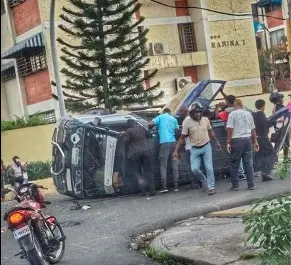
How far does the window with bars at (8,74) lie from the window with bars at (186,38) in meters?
1.00

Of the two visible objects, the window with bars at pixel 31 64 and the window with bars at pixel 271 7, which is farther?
the window with bars at pixel 271 7

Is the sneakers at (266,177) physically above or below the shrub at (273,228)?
above

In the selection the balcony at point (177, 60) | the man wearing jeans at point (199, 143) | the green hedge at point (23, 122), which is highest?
the balcony at point (177, 60)

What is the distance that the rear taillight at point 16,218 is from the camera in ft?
11.4

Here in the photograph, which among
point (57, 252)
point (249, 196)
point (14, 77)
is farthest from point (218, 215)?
point (14, 77)

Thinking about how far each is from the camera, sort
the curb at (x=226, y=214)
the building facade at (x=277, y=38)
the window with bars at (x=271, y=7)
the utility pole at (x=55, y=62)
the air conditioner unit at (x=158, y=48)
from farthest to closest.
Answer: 1. the curb at (x=226, y=214)
2. the window with bars at (x=271, y=7)
3. the building facade at (x=277, y=38)
4. the air conditioner unit at (x=158, y=48)
5. the utility pole at (x=55, y=62)

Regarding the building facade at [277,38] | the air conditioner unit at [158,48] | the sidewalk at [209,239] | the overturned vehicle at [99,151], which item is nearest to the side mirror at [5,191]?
the overturned vehicle at [99,151]

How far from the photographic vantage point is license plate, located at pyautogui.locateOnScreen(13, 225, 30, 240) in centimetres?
363

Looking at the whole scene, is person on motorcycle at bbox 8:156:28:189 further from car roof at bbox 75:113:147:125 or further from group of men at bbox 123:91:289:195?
group of men at bbox 123:91:289:195

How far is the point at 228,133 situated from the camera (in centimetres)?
429

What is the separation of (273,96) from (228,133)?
1.88 ft

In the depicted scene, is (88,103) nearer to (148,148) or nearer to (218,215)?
(148,148)

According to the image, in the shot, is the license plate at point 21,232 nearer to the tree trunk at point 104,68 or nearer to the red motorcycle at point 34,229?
the red motorcycle at point 34,229

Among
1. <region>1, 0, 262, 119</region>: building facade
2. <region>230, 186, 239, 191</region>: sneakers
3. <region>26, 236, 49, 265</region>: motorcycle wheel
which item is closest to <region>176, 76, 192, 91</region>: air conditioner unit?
<region>1, 0, 262, 119</region>: building facade
